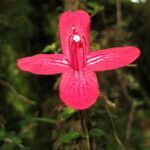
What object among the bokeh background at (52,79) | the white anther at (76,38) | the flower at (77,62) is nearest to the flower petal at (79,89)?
the flower at (77,62)

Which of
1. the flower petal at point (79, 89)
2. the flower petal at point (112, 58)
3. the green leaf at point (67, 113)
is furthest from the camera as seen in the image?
the green leaf at point (67, 113)

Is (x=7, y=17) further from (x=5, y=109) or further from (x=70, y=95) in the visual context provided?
(x=70, y=95)

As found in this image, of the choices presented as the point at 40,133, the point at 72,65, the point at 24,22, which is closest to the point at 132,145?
the point at 40,133

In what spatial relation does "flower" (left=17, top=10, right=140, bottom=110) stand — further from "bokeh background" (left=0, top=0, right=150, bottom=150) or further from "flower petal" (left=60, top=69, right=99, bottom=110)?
"bokeh background" (left=0, top=0, right=150, bottom=150)

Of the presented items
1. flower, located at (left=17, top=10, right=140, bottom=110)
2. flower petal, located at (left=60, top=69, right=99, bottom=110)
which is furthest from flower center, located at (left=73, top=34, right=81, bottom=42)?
flower petal, located at (left=60, top=69, right=99, bottom=110)

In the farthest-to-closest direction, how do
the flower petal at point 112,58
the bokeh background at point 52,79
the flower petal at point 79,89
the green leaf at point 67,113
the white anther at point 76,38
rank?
the bokeh background at point 52,79, the green leaf at point 67,113, the white anther at point 76,38, the flower petal at point 112,58, the flower petal at point 79,89

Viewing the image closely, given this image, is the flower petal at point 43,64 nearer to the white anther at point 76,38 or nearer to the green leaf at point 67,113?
the white anther at point 76,38

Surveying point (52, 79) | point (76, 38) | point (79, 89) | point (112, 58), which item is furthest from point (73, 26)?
point (52, 79)
